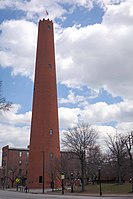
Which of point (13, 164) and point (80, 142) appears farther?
point (13, 164)

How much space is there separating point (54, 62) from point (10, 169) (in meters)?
49.2

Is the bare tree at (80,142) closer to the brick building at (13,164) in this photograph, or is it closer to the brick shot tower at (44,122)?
the brick shot tower at (44,122)

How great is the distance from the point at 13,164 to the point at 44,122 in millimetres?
49300

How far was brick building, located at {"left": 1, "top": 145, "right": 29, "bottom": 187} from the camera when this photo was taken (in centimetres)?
11005

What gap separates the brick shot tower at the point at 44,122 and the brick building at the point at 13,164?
3750cm

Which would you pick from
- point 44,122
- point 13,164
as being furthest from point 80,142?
point 13,164

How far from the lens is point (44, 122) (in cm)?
7188

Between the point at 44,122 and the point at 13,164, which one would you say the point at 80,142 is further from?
the point at 13,164

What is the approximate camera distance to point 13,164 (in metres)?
116

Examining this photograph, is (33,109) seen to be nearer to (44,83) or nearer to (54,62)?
(44,83)

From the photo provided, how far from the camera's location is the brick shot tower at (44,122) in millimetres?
72188

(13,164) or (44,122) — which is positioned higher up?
(44,122)

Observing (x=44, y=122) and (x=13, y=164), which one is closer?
(x=44, y=122)

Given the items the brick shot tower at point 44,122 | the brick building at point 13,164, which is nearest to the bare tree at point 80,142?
the brick shot tower at point 44,122
